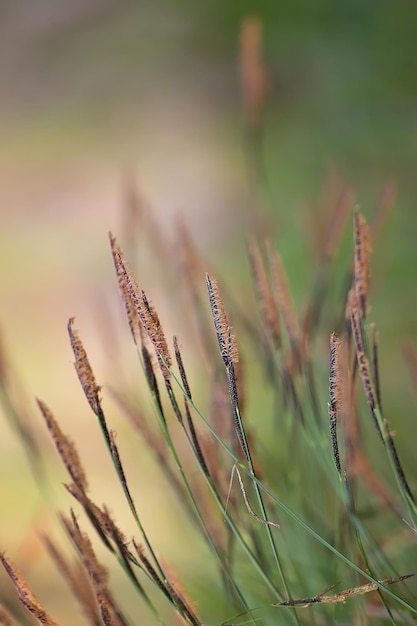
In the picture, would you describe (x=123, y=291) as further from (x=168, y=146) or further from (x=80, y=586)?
(x=168, y=146)

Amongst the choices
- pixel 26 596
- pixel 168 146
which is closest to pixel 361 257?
pixel 26 596

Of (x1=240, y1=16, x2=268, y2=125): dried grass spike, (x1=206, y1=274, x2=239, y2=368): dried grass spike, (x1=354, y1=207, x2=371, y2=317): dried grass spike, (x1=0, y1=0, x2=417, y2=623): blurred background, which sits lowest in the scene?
(x1=206, y1=274, x2=239, y2=368): dried grass spike

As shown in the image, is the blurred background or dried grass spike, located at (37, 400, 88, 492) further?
the blurred background

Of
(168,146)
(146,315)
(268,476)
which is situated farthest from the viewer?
(168,146)

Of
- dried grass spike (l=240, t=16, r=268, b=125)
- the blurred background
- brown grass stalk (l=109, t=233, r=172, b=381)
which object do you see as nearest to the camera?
brown grass stalk (l=109, t=233, r=172, b=381)

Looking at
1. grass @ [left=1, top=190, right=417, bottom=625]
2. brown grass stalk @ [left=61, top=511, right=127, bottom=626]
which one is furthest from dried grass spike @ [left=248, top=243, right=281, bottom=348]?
brown grass stalk @ [left=61, top=511, right=127, bottom=626]

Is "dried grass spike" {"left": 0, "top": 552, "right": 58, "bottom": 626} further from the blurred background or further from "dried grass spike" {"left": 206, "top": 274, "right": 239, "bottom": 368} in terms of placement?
the blurred background

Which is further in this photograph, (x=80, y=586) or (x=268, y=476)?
(x=268, y=476)

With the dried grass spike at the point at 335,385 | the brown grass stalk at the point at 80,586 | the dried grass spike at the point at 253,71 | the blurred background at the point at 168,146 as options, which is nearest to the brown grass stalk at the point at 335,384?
the dried grass spike at the point at 335,385

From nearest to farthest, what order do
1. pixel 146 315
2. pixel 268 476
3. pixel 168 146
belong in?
pixel 146 315 < pixel 268 476 < pixel 168 146

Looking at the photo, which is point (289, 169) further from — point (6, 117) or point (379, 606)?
point (379, 606)
